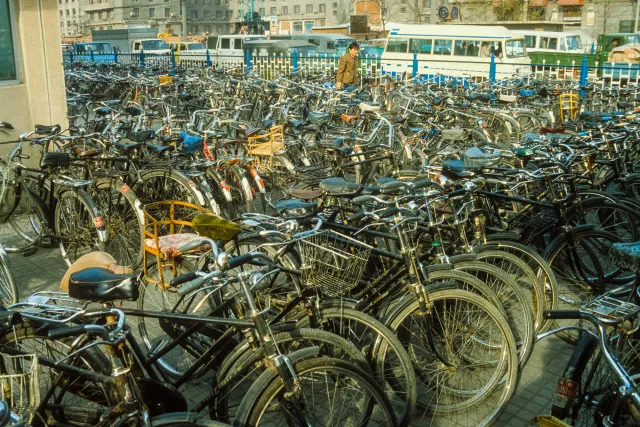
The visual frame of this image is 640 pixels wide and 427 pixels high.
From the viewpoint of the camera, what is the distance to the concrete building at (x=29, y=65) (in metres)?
7.86

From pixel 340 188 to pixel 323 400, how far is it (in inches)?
69.3

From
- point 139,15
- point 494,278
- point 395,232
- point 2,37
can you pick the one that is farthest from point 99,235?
point 139,15

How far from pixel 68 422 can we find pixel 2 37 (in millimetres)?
6405

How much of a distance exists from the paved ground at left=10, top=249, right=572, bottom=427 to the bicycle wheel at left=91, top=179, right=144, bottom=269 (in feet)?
2.02

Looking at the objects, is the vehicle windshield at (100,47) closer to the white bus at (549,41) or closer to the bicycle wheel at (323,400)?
the white bus at (549,41)

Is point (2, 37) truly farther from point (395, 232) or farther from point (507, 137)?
point (507, 137)

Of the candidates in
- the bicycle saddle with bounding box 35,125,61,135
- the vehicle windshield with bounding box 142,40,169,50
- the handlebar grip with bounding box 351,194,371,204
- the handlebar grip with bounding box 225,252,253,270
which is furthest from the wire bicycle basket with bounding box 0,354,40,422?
the vehicle windshield with bounding box 142,40,169,50

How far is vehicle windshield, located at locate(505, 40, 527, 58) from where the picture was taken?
20406 mm

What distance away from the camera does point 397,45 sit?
73.5ft

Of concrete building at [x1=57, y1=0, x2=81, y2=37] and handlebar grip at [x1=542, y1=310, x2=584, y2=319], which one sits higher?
concrete building at [x1=57, y1=0, x2=81, y2=37]

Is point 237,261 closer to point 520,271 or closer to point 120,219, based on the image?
point 520,271

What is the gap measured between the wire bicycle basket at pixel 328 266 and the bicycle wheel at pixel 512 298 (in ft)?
2.70

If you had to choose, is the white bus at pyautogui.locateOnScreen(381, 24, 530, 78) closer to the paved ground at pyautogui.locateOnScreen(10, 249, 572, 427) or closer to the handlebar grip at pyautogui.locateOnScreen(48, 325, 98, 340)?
the paved ground at pyautogui.locateOnScreen(10, 249, 572, 427)

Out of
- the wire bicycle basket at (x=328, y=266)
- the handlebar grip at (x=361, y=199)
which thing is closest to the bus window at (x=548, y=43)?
the handlebar grip at (x=361, y=199)
